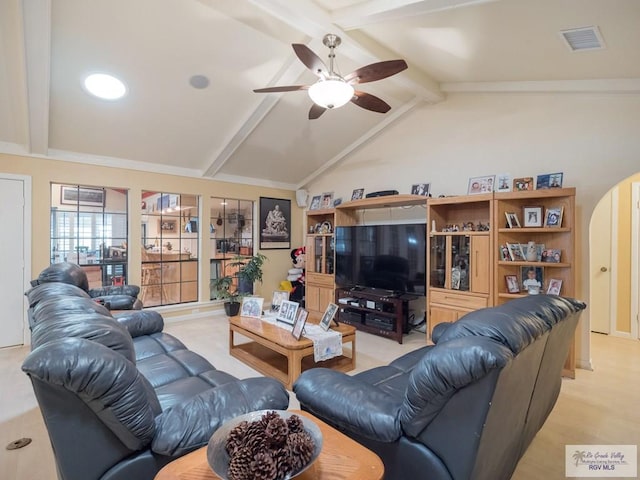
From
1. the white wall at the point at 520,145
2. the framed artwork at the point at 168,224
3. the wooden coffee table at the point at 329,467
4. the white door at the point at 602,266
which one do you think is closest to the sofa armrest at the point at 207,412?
the wooden coffee table at the point at 329,467

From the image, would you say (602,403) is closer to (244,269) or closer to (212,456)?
(212,456)

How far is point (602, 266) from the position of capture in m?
4.43

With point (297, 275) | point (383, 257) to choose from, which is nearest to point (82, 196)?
point (297, 275)

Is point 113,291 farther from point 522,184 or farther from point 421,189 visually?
point 522,184

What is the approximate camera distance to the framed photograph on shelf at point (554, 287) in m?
3.24

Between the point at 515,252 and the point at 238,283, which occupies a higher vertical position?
the point at 515,252

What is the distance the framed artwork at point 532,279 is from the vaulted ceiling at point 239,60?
1838 mm

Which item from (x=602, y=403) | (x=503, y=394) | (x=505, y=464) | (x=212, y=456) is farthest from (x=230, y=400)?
(x=602, y=403)

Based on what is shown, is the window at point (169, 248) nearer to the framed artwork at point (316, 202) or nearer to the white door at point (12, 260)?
the white door at point (12, 260)

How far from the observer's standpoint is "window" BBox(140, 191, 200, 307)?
516 cm

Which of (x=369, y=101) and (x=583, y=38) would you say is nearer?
(x=583, y=38)

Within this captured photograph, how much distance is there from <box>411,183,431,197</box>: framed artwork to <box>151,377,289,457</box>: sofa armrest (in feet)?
11.9

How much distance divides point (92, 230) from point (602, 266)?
695 cm

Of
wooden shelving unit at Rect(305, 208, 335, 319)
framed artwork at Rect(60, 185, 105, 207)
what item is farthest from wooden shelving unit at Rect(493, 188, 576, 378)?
framed artwork at Rect(60, 185, 105, 207)
